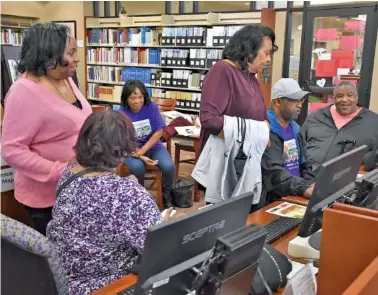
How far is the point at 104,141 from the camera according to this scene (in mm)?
1395

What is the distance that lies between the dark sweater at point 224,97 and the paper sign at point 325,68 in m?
3.86

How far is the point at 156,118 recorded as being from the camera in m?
3.96

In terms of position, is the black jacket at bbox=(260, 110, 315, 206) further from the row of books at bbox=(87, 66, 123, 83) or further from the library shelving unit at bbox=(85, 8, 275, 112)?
the row of books at bbox=(87, 66, 123, 83)

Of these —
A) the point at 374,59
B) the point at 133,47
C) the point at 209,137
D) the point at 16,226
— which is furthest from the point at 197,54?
the point at 16,226

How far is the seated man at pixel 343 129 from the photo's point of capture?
2881mm

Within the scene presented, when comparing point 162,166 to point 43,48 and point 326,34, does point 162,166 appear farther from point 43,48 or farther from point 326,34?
point 326,34

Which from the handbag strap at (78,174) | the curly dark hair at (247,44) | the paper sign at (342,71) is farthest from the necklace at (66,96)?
the paper sign at (342,71)

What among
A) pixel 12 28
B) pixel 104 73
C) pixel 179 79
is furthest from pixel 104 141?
pixel 12 28

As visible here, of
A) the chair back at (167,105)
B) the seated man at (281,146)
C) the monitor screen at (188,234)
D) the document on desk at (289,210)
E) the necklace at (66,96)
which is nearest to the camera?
the monitor screen at (188,234)

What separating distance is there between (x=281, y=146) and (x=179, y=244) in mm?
1436

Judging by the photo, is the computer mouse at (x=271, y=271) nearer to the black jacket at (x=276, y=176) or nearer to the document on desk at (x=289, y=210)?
the document on desk at (x=289, y=210)

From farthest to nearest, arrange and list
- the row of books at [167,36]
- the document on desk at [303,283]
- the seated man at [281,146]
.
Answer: the row of books at [167,36] < the seated man at [281,146] < the document on desk at [303,283]

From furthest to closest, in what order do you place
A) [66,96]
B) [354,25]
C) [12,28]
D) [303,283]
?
[12,28] < [354,25] < [66,96] < [303,283]

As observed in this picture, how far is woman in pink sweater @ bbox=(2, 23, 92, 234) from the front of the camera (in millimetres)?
1651
